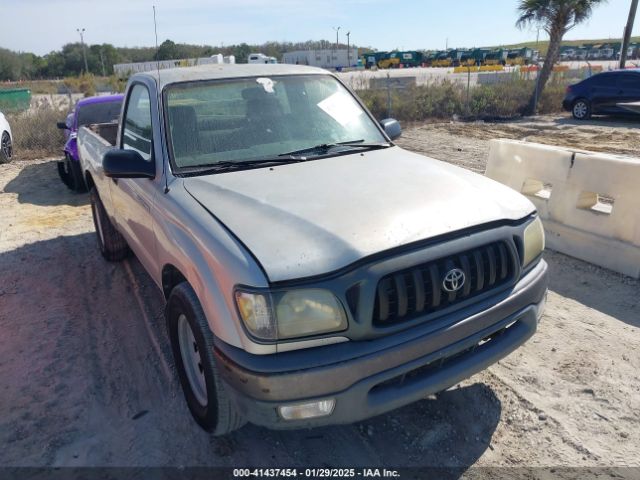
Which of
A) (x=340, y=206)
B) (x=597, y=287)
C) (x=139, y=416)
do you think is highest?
(x=340, y=206)

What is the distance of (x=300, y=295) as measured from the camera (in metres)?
2.15

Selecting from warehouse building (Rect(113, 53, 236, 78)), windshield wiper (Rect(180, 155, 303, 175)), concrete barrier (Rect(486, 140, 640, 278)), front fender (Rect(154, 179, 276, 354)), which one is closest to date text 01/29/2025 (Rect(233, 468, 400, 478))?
front fender (Rect(154, 179, 276, 354))

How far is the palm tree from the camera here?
17.9 meters

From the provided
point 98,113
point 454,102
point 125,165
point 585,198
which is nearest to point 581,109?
point 454,102

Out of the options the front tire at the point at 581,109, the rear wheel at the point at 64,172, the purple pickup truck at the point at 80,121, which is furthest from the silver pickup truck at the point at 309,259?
the front tire at the point at 581,109

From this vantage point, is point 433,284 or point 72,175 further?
point 72,175

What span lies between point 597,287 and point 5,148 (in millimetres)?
11912

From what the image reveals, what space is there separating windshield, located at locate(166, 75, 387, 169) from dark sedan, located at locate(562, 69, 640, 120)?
13.4 meters

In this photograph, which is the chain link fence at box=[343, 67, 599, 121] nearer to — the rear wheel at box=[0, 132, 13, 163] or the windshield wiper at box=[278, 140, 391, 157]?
the rear wheel at box=[0, 132, 13, 163]

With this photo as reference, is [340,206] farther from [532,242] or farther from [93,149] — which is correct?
[93,149]

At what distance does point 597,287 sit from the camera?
456cm

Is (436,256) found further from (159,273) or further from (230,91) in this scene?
(230,91)

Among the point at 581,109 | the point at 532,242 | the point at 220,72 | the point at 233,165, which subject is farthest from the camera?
the point at 581,109

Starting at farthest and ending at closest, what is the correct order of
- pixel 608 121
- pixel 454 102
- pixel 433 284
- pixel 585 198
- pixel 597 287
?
pixel 454 102
pixel 608 121
pixel 585 198
pixel 597 287
pixel 433 284
